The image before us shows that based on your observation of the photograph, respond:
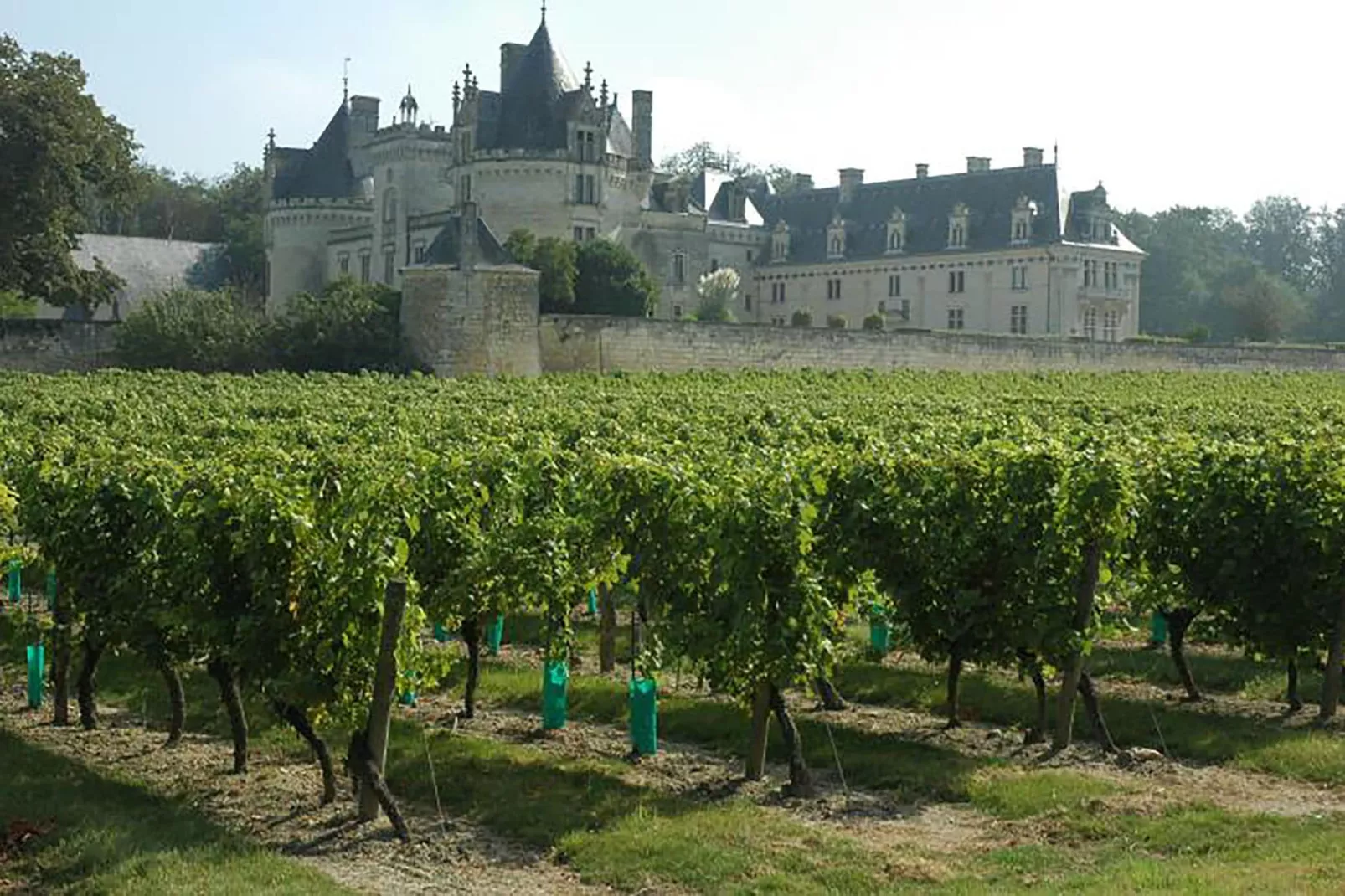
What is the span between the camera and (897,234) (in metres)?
71.1

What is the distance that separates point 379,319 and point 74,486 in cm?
3486

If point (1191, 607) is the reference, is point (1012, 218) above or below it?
above

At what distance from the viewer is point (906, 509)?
11.2m

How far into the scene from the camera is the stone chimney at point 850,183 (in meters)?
74.7

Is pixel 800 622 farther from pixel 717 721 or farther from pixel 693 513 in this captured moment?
pixel 717 721

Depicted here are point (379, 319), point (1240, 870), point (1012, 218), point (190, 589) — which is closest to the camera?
point (1240, 870)

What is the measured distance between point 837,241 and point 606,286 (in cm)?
2282

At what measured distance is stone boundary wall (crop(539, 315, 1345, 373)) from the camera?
46.1 metres

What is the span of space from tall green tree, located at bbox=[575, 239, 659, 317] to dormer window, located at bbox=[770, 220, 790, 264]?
2236 centimetres

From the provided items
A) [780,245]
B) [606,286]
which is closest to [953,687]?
[606,286]

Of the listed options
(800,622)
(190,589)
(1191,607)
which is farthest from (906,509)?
(190,589)

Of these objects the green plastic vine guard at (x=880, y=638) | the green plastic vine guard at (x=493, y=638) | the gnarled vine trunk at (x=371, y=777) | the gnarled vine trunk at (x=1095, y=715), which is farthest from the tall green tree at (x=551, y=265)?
the gnarled vine trunk at (x=371, y=777)

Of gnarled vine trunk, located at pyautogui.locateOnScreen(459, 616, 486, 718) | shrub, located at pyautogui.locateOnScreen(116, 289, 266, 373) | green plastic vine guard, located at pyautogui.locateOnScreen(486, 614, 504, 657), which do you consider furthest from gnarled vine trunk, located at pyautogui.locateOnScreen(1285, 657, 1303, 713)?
shrub, located at pyautogui.locateOnScreen(116, 289, 266, 373)

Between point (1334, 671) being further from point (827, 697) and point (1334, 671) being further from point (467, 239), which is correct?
point (467, 239)
